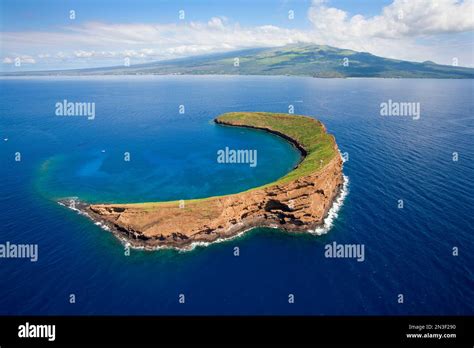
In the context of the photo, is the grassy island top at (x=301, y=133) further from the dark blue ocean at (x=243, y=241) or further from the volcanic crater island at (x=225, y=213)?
the dark blue ocean at (x=243, y=241)

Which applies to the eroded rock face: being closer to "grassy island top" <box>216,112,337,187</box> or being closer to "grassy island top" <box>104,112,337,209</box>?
"grassy island top" <box>104,112,337,209</box>

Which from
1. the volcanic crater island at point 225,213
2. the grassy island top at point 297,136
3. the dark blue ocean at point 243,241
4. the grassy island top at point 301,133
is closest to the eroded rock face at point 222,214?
the volcanic crater island at point 225,213

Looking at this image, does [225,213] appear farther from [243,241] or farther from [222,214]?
[243,241]

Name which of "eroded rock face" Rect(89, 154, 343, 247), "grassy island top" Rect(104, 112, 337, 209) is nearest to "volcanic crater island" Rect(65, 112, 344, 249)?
"eroded rock face" Rect(89, 154, 343, 247)

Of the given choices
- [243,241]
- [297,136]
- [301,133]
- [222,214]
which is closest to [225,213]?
[222,214]
